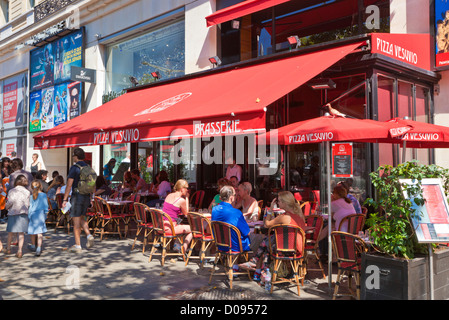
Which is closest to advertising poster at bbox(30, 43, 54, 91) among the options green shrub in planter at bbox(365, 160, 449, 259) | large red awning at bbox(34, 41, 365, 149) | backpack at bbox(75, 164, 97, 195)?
large red awning at bbox(34, 41, 365, 149)

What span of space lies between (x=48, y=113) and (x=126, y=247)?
11.8 meters

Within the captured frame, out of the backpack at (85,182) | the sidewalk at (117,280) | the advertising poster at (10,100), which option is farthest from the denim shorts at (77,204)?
the advertising poster at (10,100)

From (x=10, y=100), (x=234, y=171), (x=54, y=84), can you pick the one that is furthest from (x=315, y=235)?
(x=10, y=100)

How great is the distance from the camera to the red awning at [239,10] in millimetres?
9320

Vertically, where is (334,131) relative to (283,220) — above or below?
above

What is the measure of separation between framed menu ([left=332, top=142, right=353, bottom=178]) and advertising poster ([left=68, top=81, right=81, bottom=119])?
12341mm

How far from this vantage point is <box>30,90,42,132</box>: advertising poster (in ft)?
58.9

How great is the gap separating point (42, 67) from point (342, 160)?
54.0 ft

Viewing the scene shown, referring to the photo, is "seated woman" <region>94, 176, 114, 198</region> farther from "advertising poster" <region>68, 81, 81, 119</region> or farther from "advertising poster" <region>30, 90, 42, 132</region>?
"advertising poster" <region>30, 90, 42, 132</region>

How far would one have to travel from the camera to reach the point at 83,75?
1466cm

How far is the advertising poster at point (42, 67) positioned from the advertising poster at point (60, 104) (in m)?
0.81

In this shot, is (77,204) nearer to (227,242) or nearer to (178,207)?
(178,207)

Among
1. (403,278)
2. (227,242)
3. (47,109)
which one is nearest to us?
(403,278)
